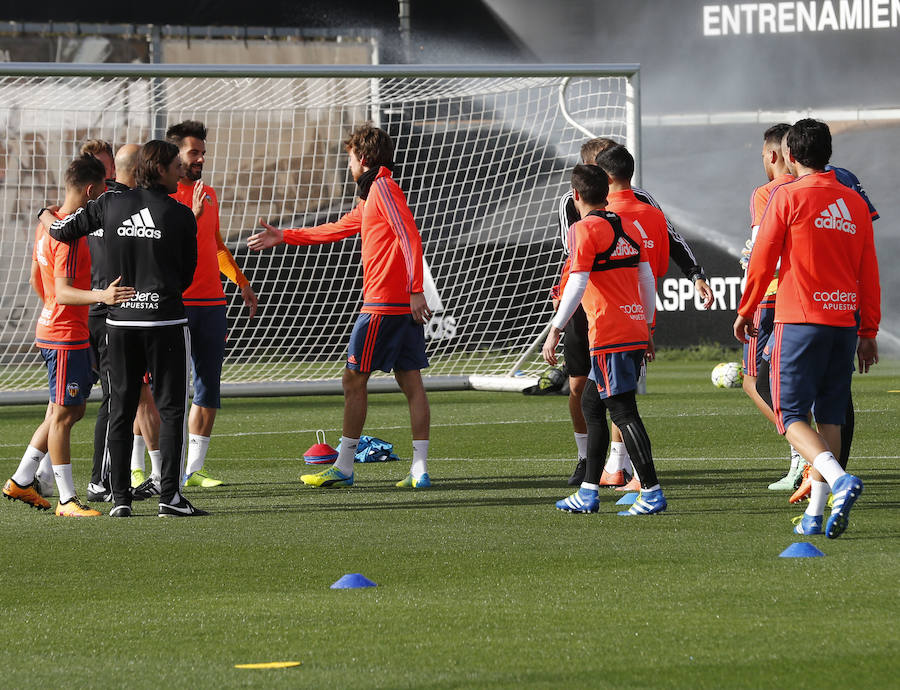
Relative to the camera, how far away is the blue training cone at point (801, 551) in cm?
514

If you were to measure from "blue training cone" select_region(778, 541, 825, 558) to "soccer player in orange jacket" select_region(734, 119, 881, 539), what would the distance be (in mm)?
390

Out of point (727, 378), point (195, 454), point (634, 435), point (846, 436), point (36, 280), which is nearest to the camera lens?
point (634, 435)

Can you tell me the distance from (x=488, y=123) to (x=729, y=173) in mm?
4091

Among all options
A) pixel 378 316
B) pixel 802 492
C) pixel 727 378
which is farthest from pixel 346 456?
pixel 727 378

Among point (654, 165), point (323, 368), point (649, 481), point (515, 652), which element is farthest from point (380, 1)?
point (515, 652)

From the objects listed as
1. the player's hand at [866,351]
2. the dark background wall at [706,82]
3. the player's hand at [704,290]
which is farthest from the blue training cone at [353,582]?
the dark background wall at [706,82]

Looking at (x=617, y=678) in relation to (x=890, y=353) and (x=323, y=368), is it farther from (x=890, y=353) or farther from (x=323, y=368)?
(x=890, y=353)

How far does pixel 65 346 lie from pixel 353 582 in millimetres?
2567

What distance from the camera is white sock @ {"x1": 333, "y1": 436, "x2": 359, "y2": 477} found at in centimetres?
770

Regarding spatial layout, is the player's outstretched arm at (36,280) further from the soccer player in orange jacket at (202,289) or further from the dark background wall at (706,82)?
the dark background wall at (706,82)

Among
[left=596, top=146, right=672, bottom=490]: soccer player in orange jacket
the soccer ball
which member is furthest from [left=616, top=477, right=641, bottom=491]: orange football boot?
the soccer ball

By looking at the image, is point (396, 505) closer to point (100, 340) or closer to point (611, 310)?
point (611, 310)

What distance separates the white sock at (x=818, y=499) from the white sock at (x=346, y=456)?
111 inches

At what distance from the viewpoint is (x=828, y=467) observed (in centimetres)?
544
